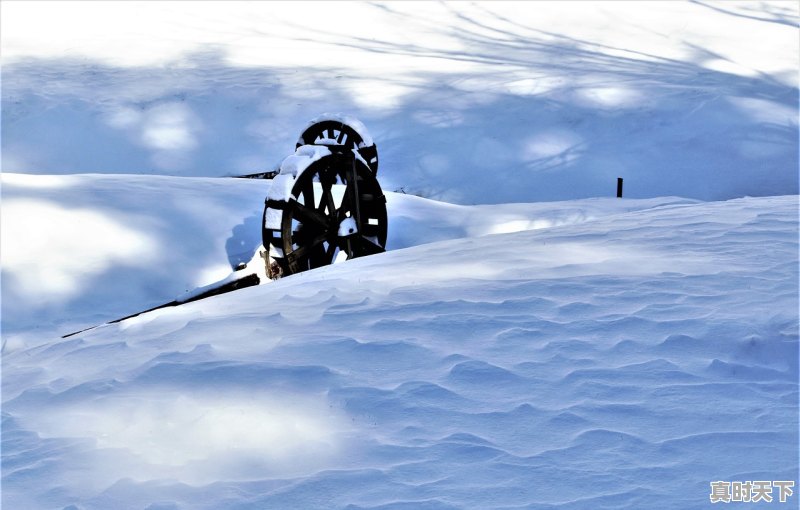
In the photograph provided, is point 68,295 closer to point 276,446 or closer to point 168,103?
point 276,446

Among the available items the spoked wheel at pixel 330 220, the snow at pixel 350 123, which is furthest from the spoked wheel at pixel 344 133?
the spoked wheel at pixel 330 220

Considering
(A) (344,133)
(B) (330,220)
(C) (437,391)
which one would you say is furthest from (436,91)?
(C) (437,391)

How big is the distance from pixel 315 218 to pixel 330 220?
0.86ft

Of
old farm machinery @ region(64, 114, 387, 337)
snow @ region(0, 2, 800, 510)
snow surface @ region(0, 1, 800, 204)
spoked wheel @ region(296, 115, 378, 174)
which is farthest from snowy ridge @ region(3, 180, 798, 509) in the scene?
snow surface @ region(0, 1, 800, 204)

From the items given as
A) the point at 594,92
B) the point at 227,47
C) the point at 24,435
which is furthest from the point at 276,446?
the point at 227,47

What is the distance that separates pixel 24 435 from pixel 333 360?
125cm

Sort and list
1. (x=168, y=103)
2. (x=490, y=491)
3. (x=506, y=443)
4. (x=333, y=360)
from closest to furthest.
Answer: (x=490, y=491) → (x=506, y=443) → (x=333, y=360) → (x=168, y=103)

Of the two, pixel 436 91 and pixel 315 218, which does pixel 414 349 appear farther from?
pixel 436 91

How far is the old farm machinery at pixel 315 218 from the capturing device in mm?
8953

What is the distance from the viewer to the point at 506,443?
333cm

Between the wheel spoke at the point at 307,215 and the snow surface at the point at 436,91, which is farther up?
the snow surface at the point at 436,91

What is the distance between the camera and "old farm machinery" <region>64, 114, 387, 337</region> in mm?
8953

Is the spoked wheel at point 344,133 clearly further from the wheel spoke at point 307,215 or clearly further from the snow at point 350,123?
the wheel spoke at point 307,215

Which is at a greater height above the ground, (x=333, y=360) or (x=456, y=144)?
(x=456, y=144)
